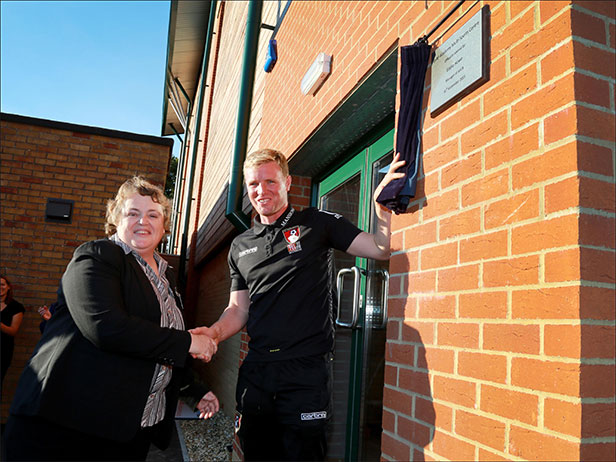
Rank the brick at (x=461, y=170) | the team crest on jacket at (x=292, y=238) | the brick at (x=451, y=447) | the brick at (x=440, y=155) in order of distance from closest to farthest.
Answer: the brick at (x=451, y=447) < the brick at (x=461, y=170) < the brick at (x=440, y=155) < the team crest on jacket at (x=292, y=238)

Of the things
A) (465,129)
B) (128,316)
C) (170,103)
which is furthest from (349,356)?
(170,103)

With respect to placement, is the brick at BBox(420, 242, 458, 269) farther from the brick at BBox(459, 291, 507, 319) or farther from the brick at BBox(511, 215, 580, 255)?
the brick at BBox(511, 215, 580, 255)

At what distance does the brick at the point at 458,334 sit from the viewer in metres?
1.59

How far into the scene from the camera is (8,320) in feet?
22.5

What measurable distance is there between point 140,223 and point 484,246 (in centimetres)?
164

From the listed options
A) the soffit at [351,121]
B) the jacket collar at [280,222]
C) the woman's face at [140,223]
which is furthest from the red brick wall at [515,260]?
the woman's face at [140,223]

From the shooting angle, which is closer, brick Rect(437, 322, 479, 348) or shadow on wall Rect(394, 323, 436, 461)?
brick Rect(437, 322, 479, 348)

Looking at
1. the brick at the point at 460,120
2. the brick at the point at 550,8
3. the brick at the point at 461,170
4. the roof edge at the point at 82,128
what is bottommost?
the brick at the point at 461,170

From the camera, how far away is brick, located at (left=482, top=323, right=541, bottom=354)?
135 cm

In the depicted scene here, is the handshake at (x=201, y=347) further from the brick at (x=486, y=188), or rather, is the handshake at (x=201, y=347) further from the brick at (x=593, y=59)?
the brick at (x=593, y=59)

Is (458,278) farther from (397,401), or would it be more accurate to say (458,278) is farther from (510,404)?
(397,401)

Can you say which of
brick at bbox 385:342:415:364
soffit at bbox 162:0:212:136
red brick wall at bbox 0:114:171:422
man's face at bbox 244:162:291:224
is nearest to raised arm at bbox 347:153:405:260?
brick at bbox 385:342:415:364

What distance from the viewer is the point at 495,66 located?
5.38ft

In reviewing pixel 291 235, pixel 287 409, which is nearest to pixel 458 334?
pixel 287 409
